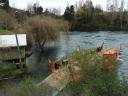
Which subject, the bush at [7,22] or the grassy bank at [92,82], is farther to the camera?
the bush at [7,22]

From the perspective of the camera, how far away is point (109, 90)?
18266 millimetres

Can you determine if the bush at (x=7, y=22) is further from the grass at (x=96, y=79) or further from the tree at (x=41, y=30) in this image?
the grass at (x=96, y=79)

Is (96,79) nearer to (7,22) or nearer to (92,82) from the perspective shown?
(92,82)

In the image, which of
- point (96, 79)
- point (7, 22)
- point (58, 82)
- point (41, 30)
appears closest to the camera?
point (96, 79)

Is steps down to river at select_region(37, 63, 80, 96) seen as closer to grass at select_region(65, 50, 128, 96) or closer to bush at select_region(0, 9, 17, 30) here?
grass at select_region(65, 50, 128, 96)

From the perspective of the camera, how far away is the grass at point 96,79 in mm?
18236

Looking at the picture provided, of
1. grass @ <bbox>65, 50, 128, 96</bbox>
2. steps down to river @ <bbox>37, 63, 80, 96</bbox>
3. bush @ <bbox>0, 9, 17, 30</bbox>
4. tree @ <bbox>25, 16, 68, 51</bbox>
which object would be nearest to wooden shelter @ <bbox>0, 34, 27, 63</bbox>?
steps down to river @ <bbox>37, 63, 80, 96</bbox>

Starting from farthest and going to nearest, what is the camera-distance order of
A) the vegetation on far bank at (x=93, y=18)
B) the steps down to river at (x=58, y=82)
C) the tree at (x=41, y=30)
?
1. the vegetation on far bank at (x=93, y=18)
2. the tree at (x=41, y=30)
3. the steps down to river at (x=58, y=82)

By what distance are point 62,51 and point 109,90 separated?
4287cm

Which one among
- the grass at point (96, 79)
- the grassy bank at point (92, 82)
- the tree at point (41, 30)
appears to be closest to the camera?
the grass at point (96, 79)

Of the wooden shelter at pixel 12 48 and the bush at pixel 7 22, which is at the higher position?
the bush at pixel 7 22

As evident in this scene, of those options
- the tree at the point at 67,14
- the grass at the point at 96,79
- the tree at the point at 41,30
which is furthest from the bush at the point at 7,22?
the tree at the point at 67,14

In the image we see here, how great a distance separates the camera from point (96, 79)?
1988 cm

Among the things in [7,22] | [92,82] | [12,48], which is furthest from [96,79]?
[7,22]
